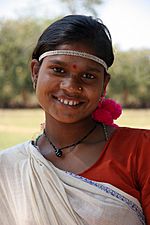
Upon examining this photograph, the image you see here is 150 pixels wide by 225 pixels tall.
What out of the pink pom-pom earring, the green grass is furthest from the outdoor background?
the pink pom-pom earring

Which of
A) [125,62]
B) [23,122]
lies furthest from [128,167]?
[23,122]

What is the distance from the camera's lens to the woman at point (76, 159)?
4.12ft

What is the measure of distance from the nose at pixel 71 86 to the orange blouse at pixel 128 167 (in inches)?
8.8

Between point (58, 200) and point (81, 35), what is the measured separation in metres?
0.53

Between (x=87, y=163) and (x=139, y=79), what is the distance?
353 cm

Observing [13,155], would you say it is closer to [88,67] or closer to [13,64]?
[88,67]

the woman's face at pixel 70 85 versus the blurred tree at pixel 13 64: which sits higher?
the woman's face at pixel 70 85

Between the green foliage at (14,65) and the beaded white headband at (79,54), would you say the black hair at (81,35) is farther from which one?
the green foliage at (14,65)

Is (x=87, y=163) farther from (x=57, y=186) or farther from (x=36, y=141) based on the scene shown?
(x=36, y=141)

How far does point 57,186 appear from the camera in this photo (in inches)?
51.0

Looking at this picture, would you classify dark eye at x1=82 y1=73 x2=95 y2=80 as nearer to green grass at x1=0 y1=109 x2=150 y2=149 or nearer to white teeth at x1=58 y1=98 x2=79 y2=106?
white teeth at x1=58 y1=98 x2=79 y2=106

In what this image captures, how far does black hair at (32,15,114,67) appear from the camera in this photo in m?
1.31

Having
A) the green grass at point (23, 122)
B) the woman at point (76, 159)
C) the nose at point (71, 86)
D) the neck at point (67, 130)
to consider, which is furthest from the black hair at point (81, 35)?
the green grass at point (23, 122)

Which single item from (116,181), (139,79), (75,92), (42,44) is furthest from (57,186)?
(139,79)
